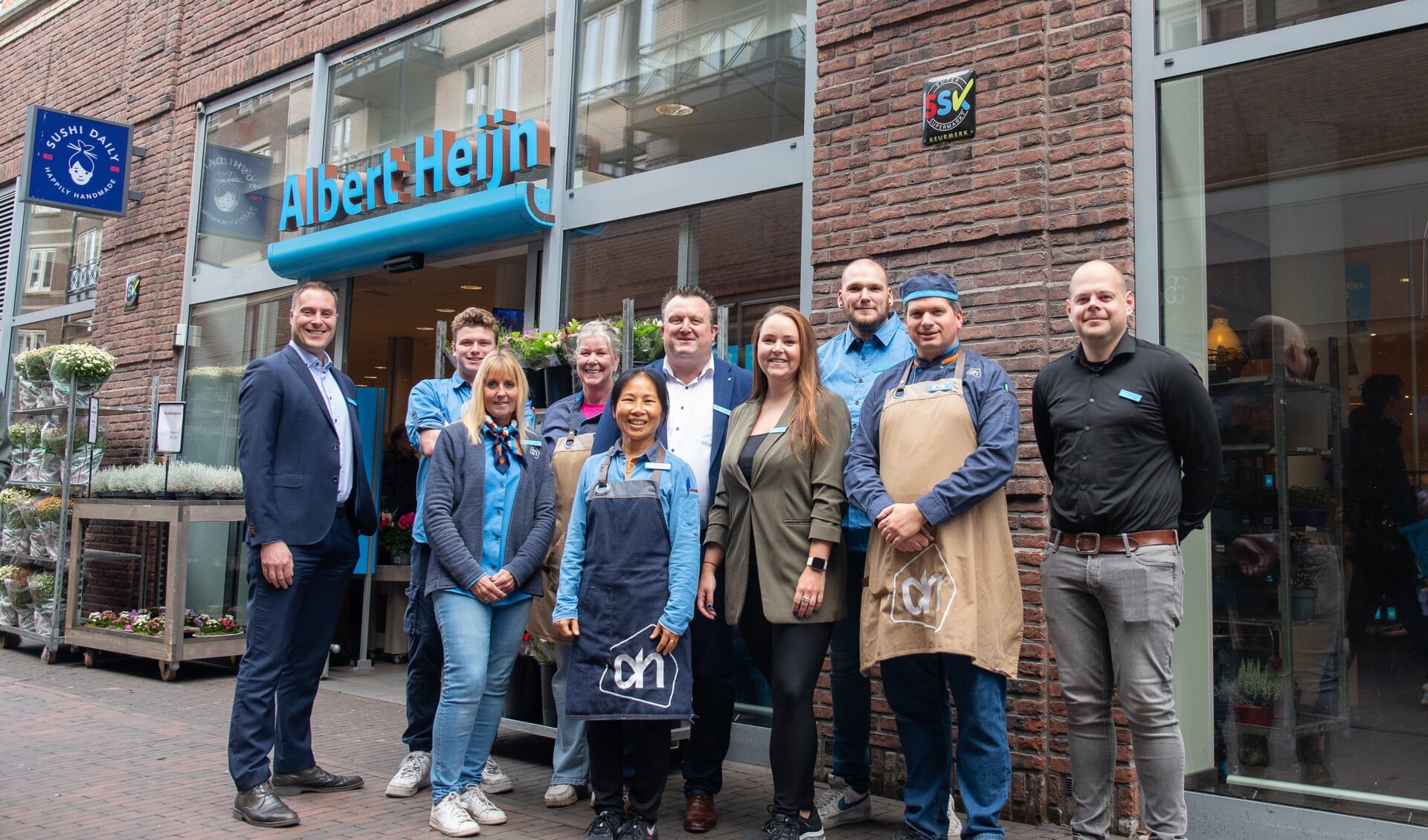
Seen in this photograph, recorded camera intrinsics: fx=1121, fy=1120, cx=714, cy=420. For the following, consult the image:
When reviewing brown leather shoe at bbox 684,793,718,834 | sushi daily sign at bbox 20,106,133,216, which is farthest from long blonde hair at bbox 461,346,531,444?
sushi daily sign at bbox 20,106,133,216

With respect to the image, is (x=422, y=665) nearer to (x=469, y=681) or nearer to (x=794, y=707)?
(x=469, y=681)

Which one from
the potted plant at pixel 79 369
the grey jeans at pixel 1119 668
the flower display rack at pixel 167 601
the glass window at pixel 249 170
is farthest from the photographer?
the glass window at pixel 249 170

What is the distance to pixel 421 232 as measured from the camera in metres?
7.83

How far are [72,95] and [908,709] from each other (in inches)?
470

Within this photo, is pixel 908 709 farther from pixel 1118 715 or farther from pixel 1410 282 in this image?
pixel 1410 282

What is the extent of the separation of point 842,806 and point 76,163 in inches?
379

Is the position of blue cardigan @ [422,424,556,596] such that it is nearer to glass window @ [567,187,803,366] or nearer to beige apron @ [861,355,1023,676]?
beige apron @ [861,355,1023,676]

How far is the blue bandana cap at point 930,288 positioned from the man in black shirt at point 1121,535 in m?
0.43

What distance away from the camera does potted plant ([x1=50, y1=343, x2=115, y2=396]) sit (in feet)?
30.3

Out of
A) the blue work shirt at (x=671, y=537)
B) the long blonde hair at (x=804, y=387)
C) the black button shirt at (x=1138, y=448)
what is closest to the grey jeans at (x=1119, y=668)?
the black button shirt at (x=1138, y=448)

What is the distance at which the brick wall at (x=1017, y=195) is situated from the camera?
4.70 meters

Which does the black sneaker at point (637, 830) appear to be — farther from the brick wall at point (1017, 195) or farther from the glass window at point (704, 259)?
the glass window at point (704, 259)

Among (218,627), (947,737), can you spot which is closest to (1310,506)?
(947,737)

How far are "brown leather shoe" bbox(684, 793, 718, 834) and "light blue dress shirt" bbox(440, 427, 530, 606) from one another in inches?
42.2
